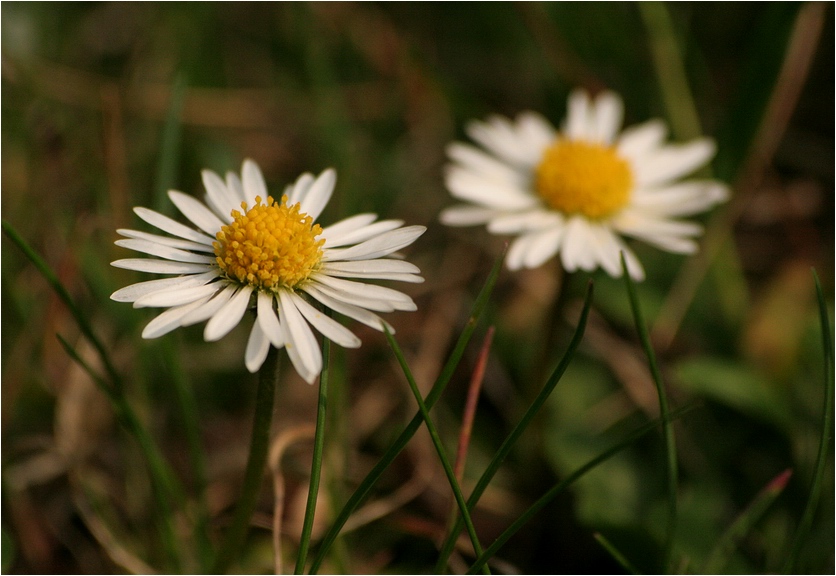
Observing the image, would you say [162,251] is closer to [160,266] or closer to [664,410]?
[160,266]

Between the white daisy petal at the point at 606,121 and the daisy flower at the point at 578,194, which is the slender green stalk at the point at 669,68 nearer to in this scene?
the white daisy petal at the point at 606,121

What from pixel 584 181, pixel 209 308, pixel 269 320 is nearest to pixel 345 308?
pixel 269 320

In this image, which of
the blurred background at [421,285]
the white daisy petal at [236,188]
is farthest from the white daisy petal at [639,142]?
the white daisy petal at [236,188]

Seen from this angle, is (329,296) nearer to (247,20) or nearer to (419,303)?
(419,303)

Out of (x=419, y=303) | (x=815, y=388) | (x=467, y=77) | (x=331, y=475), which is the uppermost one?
(x=467, y=77)

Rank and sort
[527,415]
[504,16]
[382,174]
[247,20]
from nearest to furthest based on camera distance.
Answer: [527,415]
[382,174]
[504,16]
[247,20]

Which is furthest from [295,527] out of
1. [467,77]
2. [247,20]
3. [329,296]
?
[247,20]
